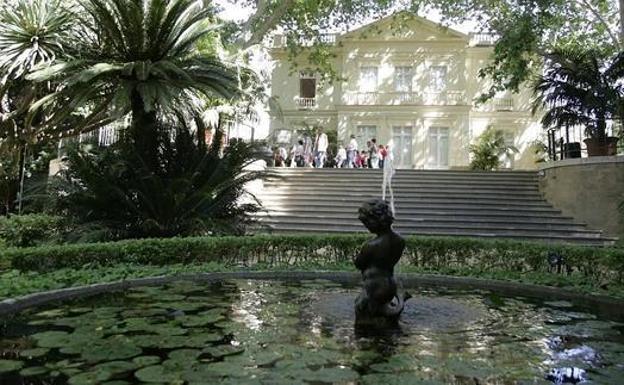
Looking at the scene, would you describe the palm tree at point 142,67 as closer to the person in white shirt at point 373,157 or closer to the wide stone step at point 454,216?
the wide stone step at point 454,216

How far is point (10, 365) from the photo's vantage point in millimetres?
3725

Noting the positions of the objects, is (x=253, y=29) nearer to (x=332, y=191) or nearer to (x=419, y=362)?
(x=332, y=191)

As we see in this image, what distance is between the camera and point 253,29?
21234 millimetres

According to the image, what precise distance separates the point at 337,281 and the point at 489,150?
66.0 ft

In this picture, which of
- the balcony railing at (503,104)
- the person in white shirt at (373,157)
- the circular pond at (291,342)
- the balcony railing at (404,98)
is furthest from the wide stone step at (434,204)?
the balcony railing at (503,104)

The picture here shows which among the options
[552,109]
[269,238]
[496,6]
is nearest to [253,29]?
[496,6]

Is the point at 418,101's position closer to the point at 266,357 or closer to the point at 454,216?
the point at 454,216

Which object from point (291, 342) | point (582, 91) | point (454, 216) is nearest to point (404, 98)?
point (582, 91)

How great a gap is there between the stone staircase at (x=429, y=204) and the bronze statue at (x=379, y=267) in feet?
22.2

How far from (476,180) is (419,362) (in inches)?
589

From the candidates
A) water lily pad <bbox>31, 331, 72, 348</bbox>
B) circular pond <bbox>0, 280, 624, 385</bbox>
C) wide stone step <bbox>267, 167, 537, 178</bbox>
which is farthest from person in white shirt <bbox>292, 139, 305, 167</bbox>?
water lily pad <bbox>31, 331, 72, 348</bbox>

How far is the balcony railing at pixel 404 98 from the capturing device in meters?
29.7

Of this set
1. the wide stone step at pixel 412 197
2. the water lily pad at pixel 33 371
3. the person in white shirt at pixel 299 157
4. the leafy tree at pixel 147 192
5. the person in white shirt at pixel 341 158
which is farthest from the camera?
the person in white shirt at pixel 341 158

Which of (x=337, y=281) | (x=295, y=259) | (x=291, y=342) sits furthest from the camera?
(x=295, y=259)
